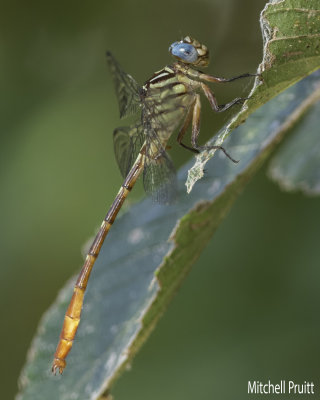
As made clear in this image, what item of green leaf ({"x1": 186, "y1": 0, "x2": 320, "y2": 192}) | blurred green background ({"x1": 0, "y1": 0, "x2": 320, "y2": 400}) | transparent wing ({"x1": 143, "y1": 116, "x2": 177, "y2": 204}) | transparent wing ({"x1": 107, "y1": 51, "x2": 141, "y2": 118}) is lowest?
blurred green background ({"x1": 0, "y1": 0, "x2": 320, "y2": 400})

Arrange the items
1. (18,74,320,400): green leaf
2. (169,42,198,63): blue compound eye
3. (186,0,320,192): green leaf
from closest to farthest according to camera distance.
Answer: (186,0,320,192): green leaf → (18,74,320,400): green leaf → (169,42,198,63): blue compound eye

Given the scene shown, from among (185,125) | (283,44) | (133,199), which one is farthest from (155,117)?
(133,199)

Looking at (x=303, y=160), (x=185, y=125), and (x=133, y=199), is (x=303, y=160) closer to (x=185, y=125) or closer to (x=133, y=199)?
(x=185, y=125)

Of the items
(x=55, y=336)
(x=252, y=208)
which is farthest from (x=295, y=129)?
(x=55, y=336)

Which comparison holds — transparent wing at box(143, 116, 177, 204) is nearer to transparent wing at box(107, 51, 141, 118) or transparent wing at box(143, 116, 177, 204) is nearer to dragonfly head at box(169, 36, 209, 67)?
transparent wing at box(107, 51, 141, 118)

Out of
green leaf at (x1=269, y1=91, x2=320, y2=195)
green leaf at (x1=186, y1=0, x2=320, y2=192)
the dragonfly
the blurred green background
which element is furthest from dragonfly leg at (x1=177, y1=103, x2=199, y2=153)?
green leaf at (x1=186, y1=0, x2=320, y2=192)

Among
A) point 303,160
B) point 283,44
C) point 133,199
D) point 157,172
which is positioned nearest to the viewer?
point 283,44
